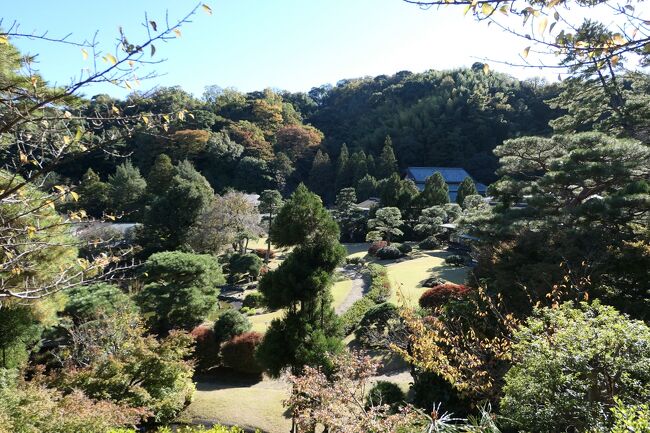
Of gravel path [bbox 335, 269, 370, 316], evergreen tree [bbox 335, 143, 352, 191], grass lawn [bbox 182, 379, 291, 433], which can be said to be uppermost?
evergreen tree [bbox 335, 143, 352, 191]

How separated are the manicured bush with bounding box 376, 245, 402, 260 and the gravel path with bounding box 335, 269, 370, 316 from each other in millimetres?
2851

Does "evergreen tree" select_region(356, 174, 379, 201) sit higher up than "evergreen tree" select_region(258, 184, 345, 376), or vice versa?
"evergreen tree" select_region(356, 174, 379, 201)

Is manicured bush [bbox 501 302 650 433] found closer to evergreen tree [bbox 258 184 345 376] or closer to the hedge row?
evergreen tree [bbox 258 184 345 376]

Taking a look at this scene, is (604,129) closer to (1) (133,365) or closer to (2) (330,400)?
(2) (330,400)

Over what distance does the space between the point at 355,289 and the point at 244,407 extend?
9757mm

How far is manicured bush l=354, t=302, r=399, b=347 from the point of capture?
11.9m

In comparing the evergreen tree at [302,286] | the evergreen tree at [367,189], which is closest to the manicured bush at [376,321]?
the evergreen tree at [302,286]

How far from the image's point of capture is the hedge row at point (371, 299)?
13.4m

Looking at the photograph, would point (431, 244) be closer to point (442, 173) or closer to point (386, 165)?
point (386, 165)

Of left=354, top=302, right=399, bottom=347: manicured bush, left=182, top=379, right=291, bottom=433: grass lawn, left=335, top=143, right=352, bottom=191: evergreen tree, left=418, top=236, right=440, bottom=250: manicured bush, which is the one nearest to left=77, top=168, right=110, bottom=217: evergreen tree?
left=335, top=143, right=352, bottom=191: evergreen tree

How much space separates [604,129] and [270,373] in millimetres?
13348

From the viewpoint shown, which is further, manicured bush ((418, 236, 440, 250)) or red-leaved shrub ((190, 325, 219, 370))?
manicured bush ((418, 236, 440, 250))

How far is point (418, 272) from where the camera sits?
19.0 meters

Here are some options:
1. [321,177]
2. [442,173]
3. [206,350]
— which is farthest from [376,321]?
[442,173]
